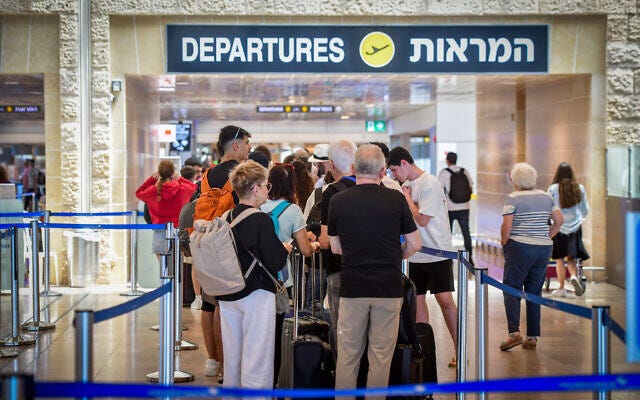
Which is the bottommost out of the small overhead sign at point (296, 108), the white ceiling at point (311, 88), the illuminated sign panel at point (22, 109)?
the white ceiling at point (311, 88)

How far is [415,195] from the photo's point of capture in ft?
24.9

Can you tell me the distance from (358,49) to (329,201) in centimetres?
745

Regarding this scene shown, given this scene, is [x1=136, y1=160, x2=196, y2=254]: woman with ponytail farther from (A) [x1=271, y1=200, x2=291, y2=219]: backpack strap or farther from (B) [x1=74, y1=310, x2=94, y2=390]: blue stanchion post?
(B) [x1=74, y1=310, x2=94, y2=390]: blue stanchion post

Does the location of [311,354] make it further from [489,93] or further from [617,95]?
[489,93]

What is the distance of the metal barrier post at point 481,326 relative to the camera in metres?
5.87

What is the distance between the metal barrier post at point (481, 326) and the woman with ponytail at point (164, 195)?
614cm

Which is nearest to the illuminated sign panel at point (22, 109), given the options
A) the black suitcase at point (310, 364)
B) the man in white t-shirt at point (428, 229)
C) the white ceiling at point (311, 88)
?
the white ceiling at point (311, 88)

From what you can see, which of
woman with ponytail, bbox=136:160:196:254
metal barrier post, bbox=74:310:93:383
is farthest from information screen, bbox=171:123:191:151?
metal barrier post, bbox=74:310:93:383

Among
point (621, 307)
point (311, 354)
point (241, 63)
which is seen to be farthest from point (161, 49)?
point (311, 354)

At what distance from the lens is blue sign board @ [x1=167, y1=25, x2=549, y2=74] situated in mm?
13094

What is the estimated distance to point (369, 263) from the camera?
18.2ft

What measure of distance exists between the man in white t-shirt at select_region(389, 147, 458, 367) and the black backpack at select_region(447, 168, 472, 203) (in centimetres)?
771

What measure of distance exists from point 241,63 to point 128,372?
20.7 feet

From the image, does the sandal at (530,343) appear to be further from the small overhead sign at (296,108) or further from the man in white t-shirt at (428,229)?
the small overhead sign at (296,108)
